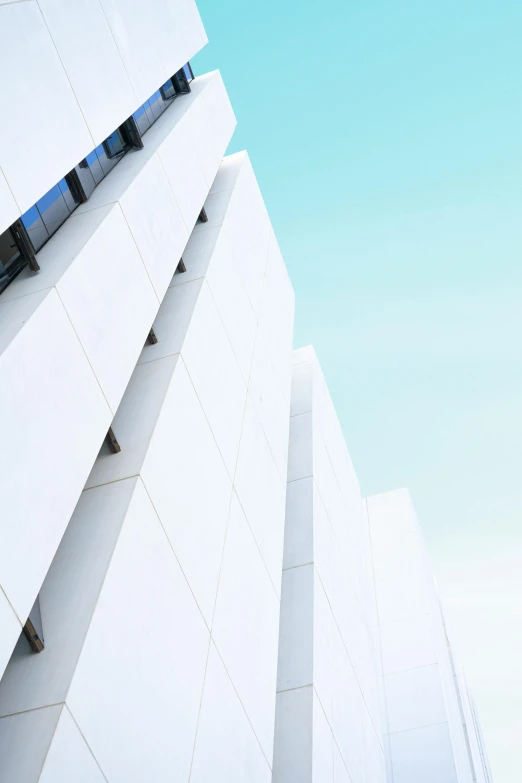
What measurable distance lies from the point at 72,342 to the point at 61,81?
5201 millimetres

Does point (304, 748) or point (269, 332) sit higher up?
point (269, 332)

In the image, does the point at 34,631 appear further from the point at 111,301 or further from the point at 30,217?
the point at 30,217

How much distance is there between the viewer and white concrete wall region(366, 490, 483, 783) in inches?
1076

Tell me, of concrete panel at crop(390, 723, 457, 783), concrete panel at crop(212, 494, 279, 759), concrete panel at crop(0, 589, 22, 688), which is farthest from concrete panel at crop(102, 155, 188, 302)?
concrete panel at crop(390, 723, 457, 783)

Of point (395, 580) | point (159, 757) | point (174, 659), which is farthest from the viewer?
point (395, 580)

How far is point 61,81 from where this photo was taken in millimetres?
13430

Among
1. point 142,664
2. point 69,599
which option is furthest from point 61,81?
point 142,664

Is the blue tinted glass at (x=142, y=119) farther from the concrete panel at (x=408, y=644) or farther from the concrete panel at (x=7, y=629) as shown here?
the concrete panel at (x=408, y=644)

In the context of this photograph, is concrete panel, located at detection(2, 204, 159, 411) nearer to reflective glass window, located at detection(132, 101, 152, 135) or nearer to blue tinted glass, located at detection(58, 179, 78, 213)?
blue tinted glass, located at detection(58, 179, 78, 213)

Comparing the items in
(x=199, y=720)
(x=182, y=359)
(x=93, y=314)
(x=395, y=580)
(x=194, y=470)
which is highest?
(x=93, y=314)

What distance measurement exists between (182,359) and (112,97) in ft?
19.1

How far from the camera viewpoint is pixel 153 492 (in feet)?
41.5

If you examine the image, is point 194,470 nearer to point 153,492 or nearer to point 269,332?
point 153,492

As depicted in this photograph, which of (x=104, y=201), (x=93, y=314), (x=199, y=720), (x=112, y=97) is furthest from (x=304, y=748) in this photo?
(x=112, y=97)
